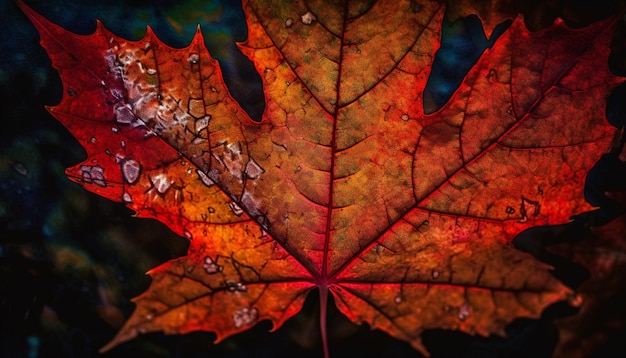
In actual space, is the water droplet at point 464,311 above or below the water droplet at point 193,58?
below

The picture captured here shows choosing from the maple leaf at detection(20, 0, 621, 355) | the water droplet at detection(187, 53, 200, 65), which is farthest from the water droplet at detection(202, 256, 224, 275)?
the water droplet at detection(187, 53, 200, 65)

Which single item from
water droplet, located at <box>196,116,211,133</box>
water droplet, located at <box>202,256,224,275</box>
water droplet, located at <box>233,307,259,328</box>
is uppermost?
water droplet, located at <box>196,116,211,133</box>

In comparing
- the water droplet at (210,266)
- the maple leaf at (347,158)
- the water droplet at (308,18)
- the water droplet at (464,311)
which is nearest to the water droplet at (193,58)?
the maple leaf at (347,158)

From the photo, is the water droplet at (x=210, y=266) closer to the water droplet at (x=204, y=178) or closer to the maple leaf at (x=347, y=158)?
the maple leaf at (x=347, y=158)

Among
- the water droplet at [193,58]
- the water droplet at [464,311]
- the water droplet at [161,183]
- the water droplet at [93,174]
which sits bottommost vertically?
the water droplet at [464,311]

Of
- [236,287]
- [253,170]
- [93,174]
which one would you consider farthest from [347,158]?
[93,174]

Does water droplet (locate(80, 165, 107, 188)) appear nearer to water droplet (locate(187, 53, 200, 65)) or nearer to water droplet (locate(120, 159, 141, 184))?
water droplet (locate(120, 159, 141, 184))
